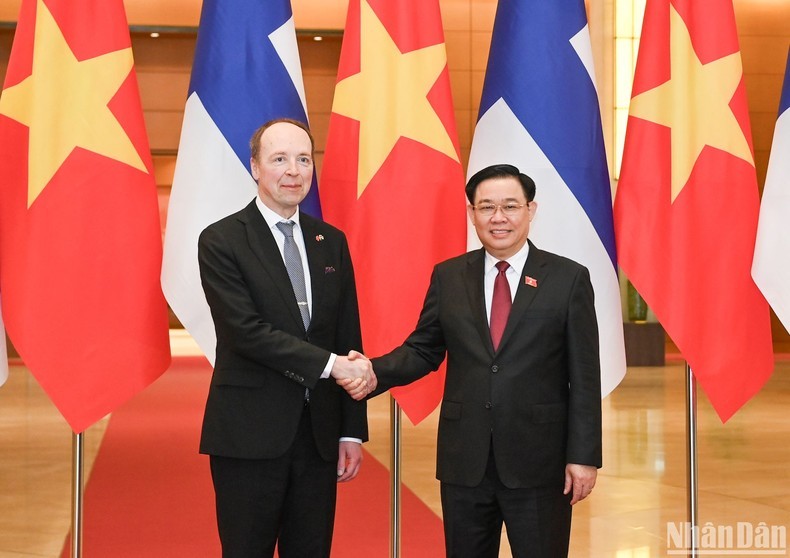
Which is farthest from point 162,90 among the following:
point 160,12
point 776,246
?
point 776,246

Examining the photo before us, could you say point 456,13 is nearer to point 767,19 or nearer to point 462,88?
point 462,88

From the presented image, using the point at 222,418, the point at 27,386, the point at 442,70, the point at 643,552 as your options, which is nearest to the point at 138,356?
the point at 222,418

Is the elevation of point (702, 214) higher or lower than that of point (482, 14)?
lower

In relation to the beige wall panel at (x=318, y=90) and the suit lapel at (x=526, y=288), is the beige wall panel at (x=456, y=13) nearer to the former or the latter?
the beige wall panel at (x=318, y=90)

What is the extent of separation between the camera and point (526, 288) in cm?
269

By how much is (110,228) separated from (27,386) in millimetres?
9890

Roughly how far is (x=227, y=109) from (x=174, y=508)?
282 cm

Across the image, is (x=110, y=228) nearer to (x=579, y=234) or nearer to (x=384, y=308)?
(x=384, y=308)

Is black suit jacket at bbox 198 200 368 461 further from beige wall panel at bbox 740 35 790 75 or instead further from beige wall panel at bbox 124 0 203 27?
beige wall panel at bbox 740 35 790 75

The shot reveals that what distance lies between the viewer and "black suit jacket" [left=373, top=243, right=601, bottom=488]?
2619 mm

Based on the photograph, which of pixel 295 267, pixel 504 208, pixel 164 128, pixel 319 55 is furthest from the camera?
pixel 164 128

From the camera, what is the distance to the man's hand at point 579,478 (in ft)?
8.50

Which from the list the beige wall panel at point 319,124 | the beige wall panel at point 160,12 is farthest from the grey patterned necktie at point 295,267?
the beige wall panel at point 319,124

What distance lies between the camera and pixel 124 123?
3.42 meters
